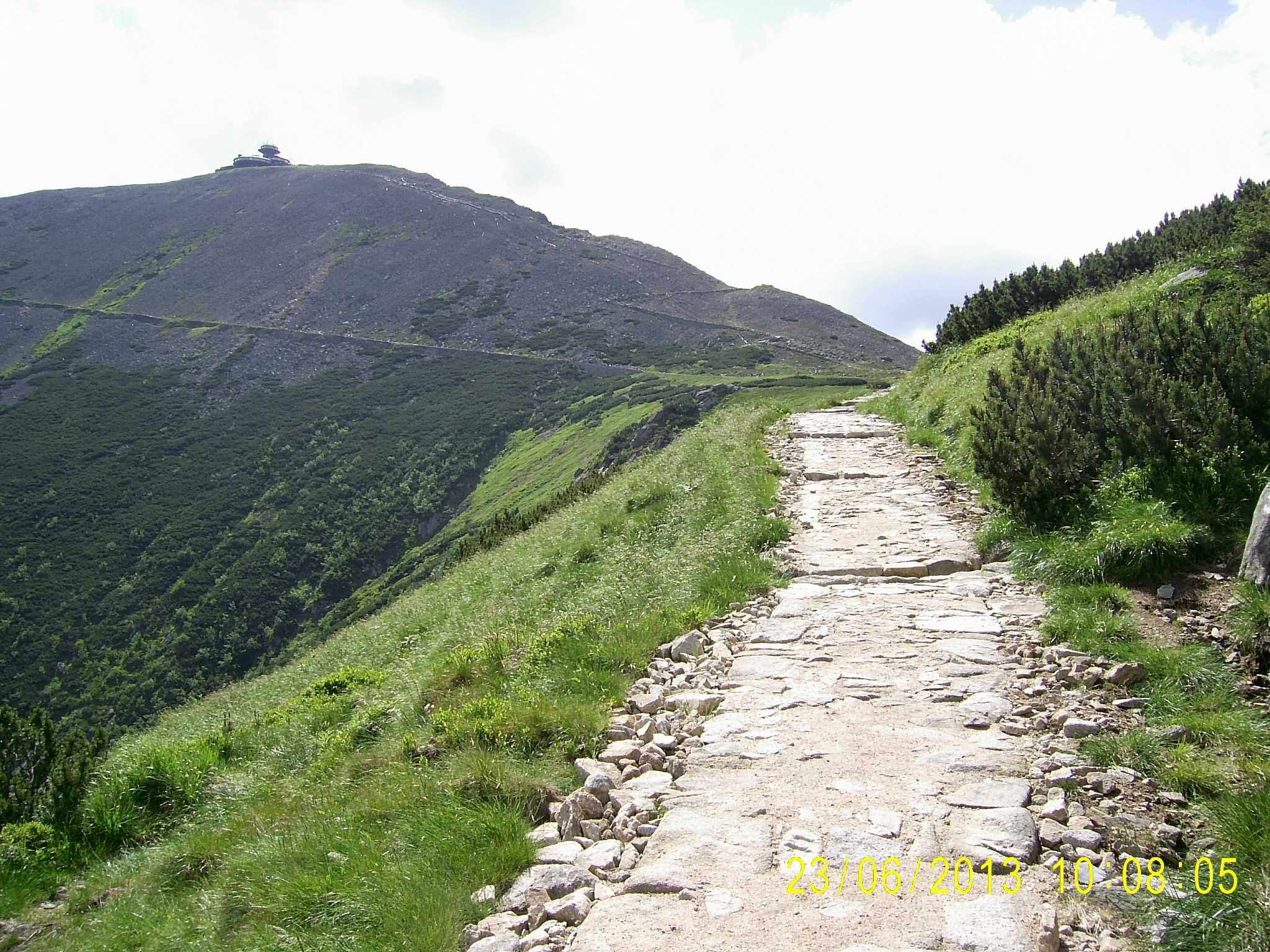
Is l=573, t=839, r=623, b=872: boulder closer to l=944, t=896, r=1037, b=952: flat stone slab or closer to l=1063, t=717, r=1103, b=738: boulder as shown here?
l=944, t=896, r=1037, b=952: flat stone slab

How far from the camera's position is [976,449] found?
10391 mm

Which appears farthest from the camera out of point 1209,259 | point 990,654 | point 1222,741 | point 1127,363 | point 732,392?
point 732,392

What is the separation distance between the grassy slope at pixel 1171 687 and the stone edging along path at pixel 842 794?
9.0 inches

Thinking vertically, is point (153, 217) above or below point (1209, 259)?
above

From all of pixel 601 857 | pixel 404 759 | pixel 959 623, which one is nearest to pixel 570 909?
pixel 601 857

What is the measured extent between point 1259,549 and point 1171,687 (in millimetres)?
1638

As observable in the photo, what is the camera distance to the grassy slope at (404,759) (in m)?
4.49

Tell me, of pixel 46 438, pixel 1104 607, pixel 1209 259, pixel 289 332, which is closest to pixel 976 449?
pixel 1104 607

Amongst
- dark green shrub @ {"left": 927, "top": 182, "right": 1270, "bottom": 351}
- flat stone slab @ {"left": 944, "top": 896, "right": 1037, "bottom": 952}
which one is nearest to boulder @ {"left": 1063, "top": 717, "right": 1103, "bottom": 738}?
flat stone slab @ {"left": 944, "top": 896, "right": 1037, "bottom": 952}

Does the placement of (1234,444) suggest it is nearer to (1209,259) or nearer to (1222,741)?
(1222,741)

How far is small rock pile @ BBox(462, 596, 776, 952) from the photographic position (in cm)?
382

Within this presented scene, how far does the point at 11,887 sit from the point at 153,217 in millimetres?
157500
